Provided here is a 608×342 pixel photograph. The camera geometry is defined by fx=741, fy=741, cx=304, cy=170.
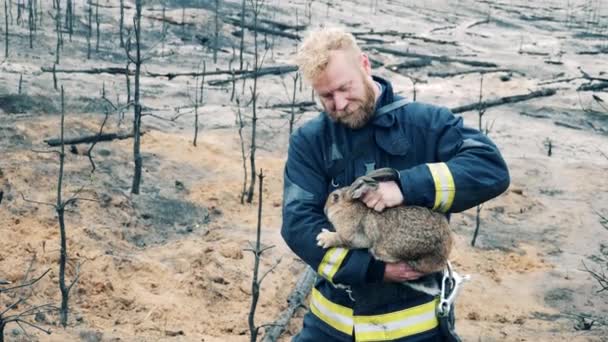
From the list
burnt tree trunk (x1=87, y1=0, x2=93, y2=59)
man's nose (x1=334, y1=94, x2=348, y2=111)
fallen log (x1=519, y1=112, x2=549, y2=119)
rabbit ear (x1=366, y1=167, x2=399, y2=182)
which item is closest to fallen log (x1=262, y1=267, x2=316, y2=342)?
rabbit ear (x1=366, y1=167, x2=399, y2=182)

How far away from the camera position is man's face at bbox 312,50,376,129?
338 centimetres

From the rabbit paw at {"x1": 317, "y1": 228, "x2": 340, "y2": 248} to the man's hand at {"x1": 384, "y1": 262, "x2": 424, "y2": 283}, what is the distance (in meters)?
0.29

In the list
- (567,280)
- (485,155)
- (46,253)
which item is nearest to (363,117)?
(485,155)

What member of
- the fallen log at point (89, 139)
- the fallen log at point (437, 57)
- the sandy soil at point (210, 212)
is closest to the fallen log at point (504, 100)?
the sandy soil at point (210, 212)

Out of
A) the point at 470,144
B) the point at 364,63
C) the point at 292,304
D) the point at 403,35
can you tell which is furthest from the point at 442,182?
the point at 403,35

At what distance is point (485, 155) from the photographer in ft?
11.0

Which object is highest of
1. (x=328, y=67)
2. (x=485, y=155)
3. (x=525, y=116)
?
(x=328, y=67)

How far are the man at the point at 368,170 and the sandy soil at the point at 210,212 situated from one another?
8.73 feet

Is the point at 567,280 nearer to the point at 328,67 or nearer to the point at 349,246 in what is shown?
the point at 349,246

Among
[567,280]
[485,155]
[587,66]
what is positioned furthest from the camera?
[587,66]

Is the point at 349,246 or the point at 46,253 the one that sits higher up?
the point at 349,246

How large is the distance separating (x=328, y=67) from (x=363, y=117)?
11.4 inches

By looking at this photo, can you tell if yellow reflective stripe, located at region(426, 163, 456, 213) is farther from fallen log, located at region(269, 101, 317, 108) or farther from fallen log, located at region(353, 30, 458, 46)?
fallen log, located at region(353, 30, 458, 46)

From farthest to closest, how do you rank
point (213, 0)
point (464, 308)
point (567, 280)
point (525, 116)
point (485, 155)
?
point (213, 0) < point (525, 116) < point (567, 280) < point (464, 308) < point (485, 155)
